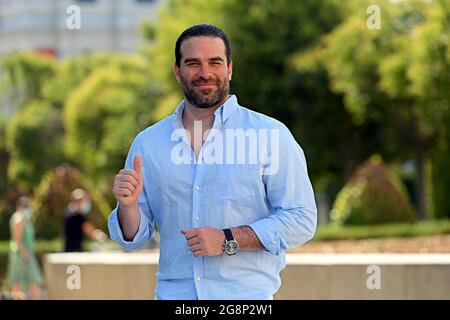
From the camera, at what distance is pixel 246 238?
3.62 metres

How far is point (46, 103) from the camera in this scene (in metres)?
58.9

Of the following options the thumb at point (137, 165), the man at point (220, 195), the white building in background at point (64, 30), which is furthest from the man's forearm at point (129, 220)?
the white building in background at point (64, 30)

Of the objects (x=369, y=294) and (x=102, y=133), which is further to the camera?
(x=102, y=133)

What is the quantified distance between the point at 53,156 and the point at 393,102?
88.7ft

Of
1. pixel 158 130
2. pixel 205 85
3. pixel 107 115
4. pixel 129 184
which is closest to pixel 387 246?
pixel 158 130

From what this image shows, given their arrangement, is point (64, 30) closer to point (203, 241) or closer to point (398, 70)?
point (398, 70)

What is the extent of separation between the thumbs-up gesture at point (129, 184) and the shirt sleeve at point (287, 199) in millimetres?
317

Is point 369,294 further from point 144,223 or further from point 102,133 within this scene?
point 102,133

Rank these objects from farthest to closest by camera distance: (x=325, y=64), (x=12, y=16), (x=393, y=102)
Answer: (x=12, y=16), (x=325, y=64), (x=393, y=102)

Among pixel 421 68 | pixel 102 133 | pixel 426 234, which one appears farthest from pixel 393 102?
pixel 102 133

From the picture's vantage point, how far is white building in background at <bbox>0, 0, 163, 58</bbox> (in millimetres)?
92000

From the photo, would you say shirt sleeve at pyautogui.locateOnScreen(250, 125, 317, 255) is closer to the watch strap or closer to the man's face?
the watch strap

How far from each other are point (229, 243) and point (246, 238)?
5 centimetres

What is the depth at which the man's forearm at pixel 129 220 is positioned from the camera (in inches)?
145
